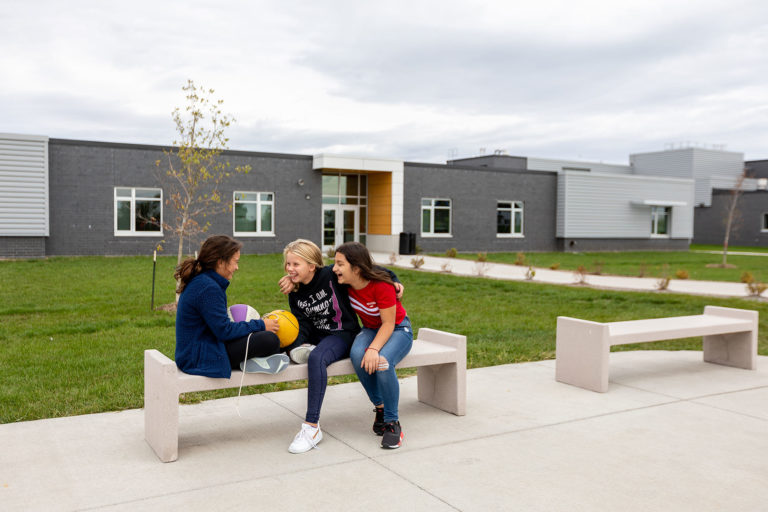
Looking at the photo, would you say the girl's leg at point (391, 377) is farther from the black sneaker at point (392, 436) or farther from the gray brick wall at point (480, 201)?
the gray brick wall at point (480, 201)

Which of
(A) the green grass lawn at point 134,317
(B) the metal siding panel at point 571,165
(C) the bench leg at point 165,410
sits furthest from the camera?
(B) the metal siding panel at point 571,165

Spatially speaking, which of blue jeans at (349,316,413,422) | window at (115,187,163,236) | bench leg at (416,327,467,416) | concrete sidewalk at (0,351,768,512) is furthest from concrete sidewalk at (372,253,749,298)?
blue jeans at (349,316,413,422)

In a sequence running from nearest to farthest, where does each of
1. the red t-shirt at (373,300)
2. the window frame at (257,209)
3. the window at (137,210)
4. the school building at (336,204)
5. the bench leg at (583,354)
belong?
the red t-shirt at (373,300) → the bench leg at (583,354) → the school building at (336,204) → the window at (137,210) → the window frame at (257,209)

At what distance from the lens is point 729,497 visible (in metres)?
3.59

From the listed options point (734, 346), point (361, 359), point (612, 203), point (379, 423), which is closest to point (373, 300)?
point (361, 359)

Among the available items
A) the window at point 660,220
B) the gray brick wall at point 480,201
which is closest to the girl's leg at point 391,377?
the gray brick wall at point 480,201

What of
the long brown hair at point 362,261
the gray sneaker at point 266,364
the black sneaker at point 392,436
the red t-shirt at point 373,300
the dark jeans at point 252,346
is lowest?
the black sneaker at point 392,436

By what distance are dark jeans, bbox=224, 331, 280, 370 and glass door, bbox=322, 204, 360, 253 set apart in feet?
83.8

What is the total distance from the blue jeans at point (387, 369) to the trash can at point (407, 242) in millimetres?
23747

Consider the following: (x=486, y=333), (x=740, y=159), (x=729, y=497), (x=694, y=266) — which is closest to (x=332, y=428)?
(x=729, y=497)

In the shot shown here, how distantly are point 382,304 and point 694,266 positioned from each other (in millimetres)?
23565

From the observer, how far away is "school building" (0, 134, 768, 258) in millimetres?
22422

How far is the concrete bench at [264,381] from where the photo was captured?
4016mm

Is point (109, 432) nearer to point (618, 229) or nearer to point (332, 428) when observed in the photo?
point (332, 428)
